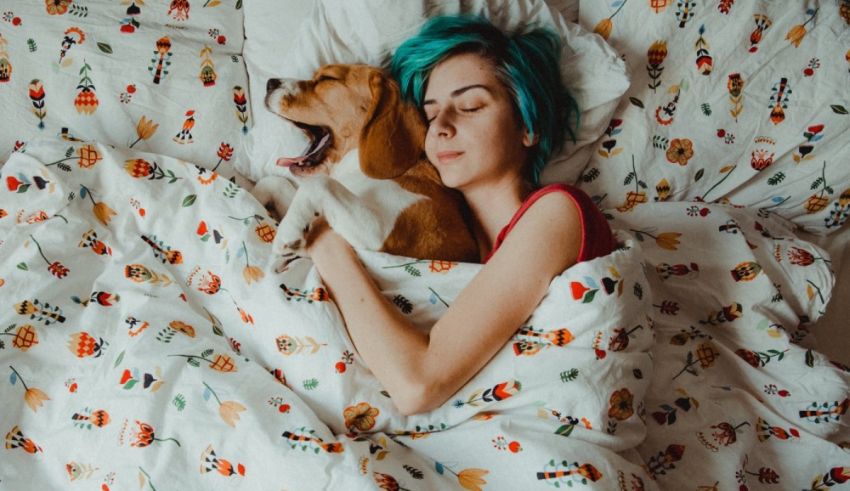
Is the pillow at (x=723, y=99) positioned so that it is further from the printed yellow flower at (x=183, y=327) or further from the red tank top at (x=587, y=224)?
the printed yellow flower at (x=183, y=327)

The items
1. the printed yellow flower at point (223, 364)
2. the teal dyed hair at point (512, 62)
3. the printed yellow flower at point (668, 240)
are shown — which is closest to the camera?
the printed yellow flower at point (223, 364)

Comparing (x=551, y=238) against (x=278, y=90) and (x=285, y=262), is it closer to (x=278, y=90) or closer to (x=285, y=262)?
Result: (x=285, y=262)

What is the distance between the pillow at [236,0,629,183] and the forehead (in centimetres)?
10

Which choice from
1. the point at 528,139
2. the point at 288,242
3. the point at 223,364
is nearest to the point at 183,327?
the point at 223,364

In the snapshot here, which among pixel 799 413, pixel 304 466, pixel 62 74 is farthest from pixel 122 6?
pixel 799 413

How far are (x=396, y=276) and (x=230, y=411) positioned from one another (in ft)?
1.05

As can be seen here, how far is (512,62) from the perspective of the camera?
1064 mm

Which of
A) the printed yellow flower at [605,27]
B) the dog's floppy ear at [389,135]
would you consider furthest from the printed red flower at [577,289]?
the printed yellow flower at [605,27]

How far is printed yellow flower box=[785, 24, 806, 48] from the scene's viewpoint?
1.20m

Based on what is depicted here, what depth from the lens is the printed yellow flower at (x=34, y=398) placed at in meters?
0.96

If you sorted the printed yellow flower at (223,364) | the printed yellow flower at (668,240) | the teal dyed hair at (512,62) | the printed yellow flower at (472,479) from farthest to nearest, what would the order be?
the printed yellow flower at (668,240) → the teal dyed hair at (512,62) → the printed yellow flower at (223,364) → the printed yellow flower at (472,479)

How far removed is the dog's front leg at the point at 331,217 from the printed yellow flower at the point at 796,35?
87cm

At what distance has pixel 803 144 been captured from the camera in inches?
48.0

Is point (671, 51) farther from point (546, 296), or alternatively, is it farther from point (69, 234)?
point (69, 234)
